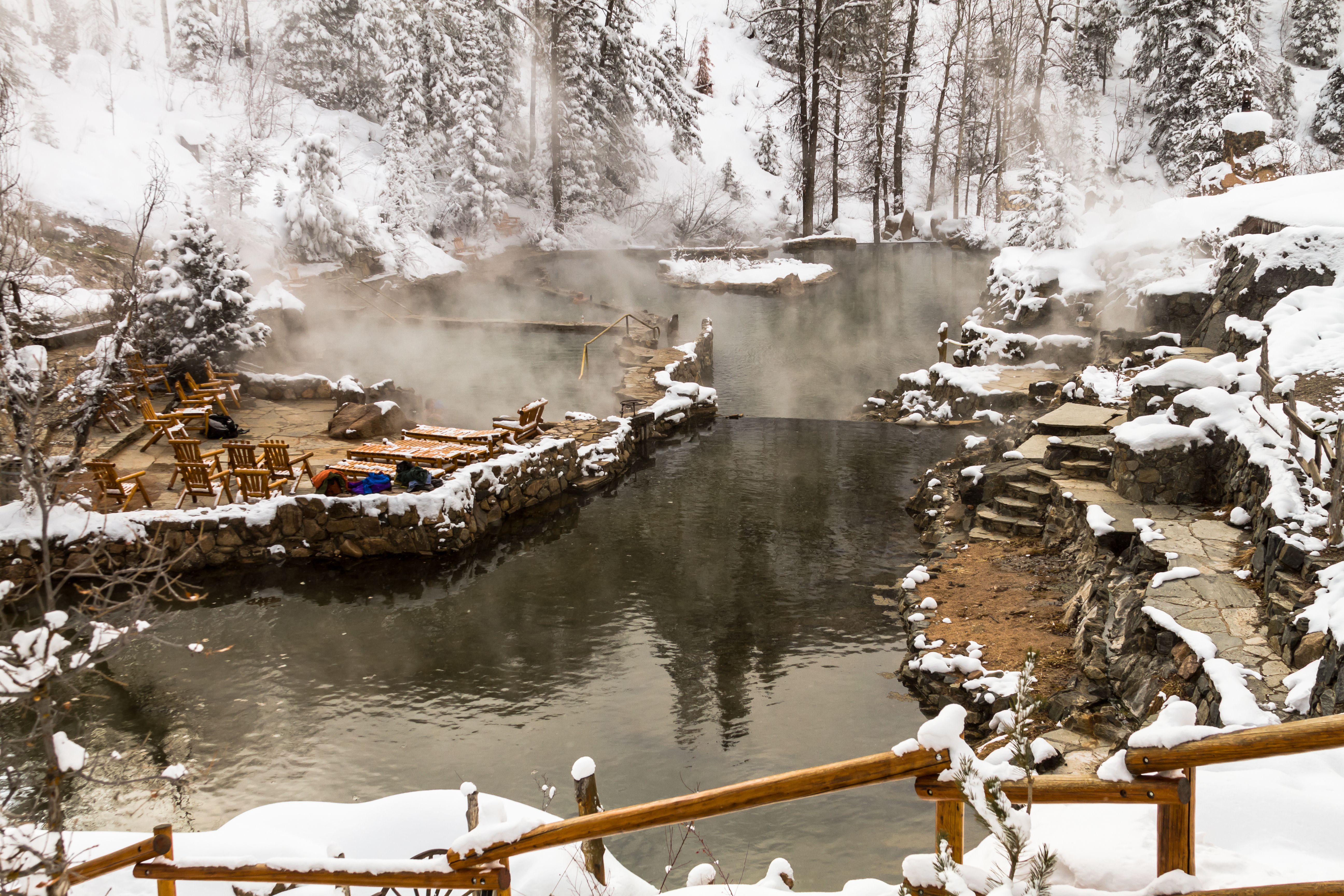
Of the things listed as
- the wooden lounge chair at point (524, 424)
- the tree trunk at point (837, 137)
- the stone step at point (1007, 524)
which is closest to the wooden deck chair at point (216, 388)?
the wooden lounge chair at point (524, 424)

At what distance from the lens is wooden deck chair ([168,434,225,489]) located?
1109 cm

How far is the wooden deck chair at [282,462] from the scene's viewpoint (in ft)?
37.7

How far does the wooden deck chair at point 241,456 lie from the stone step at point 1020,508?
9877mm

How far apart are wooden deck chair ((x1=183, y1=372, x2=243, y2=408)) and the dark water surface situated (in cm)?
572

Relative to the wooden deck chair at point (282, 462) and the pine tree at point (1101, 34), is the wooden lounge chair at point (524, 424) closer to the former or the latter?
the wooden deck chair at point (282, 462)

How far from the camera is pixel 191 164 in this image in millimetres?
26562

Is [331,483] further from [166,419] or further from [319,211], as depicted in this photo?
[319,211]

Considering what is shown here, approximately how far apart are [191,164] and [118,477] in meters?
19.5

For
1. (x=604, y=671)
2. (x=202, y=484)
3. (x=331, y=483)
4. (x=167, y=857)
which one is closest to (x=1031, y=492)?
(x=604, y=671)

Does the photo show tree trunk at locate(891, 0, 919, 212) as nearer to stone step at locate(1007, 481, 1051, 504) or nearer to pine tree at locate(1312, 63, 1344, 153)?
pine tree at locate(1312, 63, 1344, 153)

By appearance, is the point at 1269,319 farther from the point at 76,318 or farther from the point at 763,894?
the point at 76,318

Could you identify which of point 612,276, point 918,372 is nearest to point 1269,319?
point 918,372

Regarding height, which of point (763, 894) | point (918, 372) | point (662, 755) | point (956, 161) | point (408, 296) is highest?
point (956, 161)

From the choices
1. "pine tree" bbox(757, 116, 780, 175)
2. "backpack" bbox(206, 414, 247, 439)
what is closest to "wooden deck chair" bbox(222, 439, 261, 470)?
"backpack" bbox(206, 414, 247, 439)
